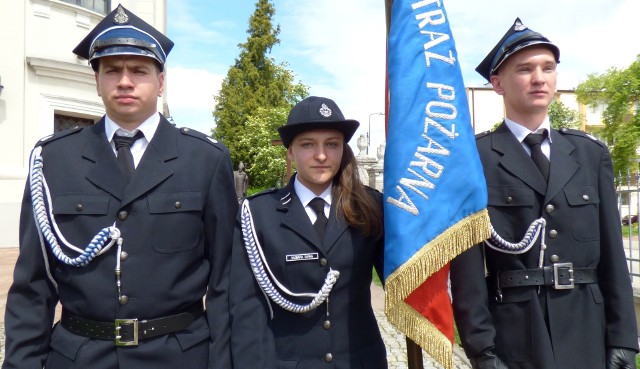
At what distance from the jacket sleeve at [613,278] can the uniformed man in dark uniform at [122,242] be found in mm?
1706

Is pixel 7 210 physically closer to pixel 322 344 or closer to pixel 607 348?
pixel 322 344

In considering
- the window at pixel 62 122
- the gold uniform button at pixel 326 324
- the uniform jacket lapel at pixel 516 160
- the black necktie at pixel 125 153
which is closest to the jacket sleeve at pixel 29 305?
the black necktie at pixel 125 153

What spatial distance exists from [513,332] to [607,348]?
1.47 feet

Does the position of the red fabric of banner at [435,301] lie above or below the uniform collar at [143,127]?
below

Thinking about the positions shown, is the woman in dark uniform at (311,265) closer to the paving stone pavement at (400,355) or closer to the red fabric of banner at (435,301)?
the red fabric of banner at (435,301)

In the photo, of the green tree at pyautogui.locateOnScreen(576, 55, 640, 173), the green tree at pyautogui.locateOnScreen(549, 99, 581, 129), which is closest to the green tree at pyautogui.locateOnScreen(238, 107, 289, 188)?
the green tree at pyautogui.locateOnScreen(576, 55, 640, 173)

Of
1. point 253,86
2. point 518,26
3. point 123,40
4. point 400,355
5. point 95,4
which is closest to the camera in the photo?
point 123,40

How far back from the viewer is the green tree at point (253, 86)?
36.3 metres

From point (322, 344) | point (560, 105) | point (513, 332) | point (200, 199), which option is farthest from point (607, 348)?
point (560, 105)

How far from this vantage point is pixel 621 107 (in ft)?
104

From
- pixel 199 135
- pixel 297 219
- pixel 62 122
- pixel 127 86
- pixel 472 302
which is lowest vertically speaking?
pixel 472 302

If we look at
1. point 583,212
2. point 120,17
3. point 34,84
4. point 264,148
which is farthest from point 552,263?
point 264,148

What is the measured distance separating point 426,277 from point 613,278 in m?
0.83

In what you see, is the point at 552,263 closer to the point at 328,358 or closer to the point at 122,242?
the point at 328,358
